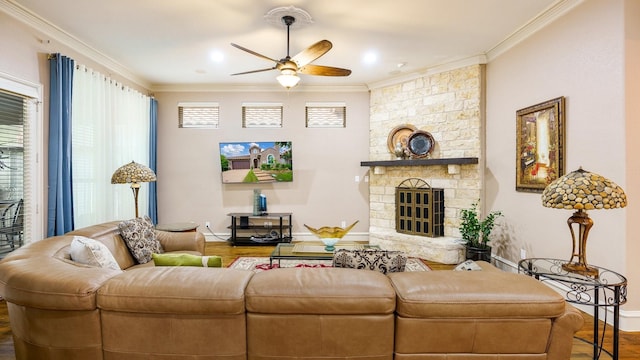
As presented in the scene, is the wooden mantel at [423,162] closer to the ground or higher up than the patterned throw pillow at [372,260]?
higher up

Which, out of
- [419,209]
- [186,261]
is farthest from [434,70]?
[186,261]

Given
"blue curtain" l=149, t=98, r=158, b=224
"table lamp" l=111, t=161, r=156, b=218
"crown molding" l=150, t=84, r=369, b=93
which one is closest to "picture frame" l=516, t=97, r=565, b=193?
"crown molding" l=150, t=84, r=369, b=93

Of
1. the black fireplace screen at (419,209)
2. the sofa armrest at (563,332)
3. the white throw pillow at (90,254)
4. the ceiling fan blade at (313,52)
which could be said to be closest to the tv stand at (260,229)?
the black fireplace screen at (419,209)

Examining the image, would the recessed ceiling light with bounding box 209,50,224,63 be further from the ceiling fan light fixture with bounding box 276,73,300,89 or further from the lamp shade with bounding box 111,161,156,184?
the lamp shade with bounding box 111,161,156,184

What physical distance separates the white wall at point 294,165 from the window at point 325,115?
10cm

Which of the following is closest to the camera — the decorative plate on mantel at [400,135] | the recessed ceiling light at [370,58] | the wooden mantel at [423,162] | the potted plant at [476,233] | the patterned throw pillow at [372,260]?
the patterned throw pillow at [372,260]

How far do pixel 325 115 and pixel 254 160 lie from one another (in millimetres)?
1554

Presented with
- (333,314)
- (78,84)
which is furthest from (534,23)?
(78,84)

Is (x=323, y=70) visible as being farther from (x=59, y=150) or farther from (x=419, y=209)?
(x=59, y=150)

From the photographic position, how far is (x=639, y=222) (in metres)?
2.53

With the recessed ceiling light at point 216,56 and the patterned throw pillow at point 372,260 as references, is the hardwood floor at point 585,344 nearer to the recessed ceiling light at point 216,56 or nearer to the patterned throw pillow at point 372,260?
the patterned throw pillow at point 372,260

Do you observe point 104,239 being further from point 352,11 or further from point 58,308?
point 352,11

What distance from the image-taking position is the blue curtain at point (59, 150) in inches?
138

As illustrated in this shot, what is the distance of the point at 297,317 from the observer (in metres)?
1.38
